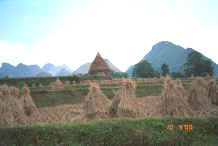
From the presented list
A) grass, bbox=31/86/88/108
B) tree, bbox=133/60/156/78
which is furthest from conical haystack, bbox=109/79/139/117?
tree, bbox=133/60/156/78

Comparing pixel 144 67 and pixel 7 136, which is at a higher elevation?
pixel 144 67

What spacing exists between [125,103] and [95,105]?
1399mm

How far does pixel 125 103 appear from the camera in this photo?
705 cm

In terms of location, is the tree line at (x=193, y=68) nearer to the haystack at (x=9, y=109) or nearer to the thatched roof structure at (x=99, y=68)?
the thatched roof structure at (x=99, y=68)

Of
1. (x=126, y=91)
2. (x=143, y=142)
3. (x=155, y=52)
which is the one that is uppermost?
(x=155, y=52)

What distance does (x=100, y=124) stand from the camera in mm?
5004

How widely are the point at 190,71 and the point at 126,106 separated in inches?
1350

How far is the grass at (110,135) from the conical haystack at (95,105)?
7.85 feet

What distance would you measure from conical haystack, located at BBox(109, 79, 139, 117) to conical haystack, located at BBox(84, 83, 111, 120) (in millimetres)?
372

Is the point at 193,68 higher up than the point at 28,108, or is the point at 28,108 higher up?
the point at 193,68

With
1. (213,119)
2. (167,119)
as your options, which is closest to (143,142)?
(167,119)

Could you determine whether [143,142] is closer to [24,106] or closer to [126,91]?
[126,91]
